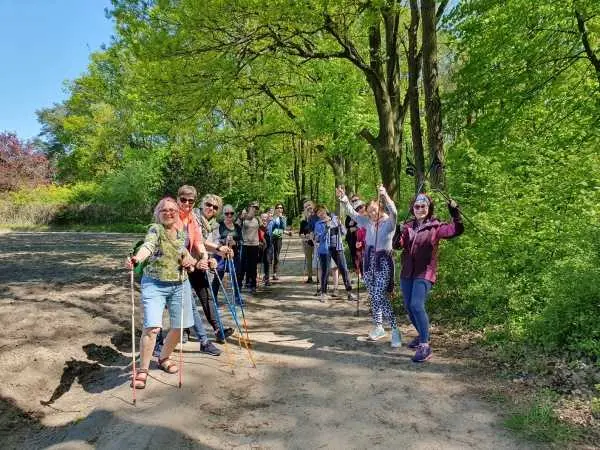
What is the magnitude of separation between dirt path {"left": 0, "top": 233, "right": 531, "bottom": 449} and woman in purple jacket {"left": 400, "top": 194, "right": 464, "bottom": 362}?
43 cm

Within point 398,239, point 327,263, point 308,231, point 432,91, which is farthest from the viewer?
point 308,231

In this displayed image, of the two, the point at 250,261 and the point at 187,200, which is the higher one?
the point at 187,200

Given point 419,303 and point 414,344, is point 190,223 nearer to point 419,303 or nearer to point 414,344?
point 419,303

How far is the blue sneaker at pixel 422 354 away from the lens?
18.9 ft

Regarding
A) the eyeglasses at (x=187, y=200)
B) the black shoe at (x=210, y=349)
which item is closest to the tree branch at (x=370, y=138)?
the eyeglasses at (x=187, y=200)

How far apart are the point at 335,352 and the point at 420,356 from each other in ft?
3.65

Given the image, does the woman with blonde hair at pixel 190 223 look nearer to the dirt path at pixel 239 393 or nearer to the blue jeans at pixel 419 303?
the dirt path at pixel 239 393

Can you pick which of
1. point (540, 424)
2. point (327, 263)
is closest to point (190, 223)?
point (540, 424)

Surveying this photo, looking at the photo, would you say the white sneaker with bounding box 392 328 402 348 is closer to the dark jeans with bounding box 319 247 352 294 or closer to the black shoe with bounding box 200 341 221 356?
the black shoe with bounding box 200 341 221 356

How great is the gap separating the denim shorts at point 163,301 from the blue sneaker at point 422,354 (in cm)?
266

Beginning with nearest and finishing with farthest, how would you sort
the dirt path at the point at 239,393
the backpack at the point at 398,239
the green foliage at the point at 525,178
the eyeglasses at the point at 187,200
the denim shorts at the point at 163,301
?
the dirt path at the point at 239,393
the denim shorts at the point at 163,301
the eyeglasses at the point at 187,200
the green foliage at the point at 525,178
the backpack at the point at 398,239

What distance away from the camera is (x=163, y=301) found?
5.11 meters

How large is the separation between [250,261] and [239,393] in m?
6.15

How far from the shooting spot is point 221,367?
5699 millimetres
